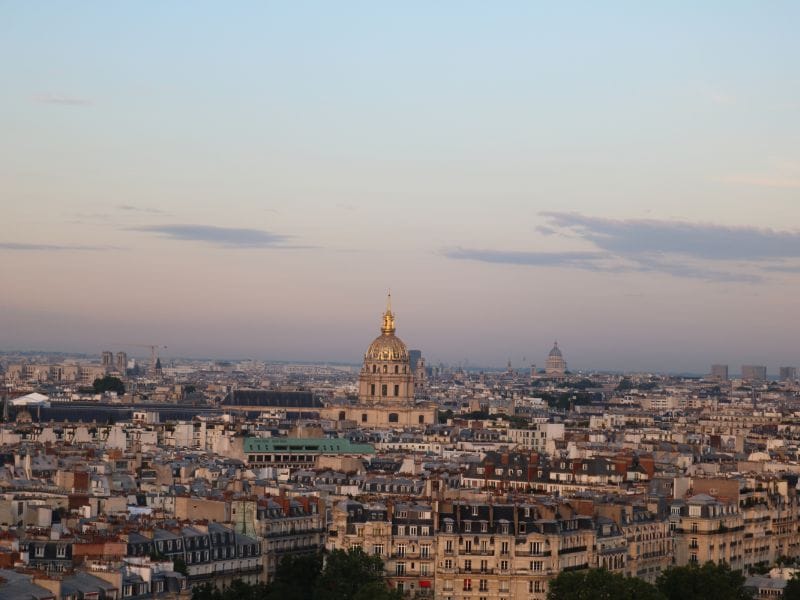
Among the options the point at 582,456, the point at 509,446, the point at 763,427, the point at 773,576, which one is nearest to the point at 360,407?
the point at 763,427

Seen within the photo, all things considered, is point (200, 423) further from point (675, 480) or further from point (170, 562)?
point (170, 562)

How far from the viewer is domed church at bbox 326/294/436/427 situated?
169875mm

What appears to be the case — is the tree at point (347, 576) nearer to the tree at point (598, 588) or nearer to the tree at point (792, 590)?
the tree at point (598, 588)

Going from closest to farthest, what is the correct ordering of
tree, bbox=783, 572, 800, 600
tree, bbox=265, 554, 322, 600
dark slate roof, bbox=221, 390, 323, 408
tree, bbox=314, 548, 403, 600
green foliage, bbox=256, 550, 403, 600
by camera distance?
1. green foliage, bbox=256, 550, 403, 600
2. tree, bbox=314, 548, 403, 600
3. tree, bbox=265, 554, 322, 600
4. tree, bbox=783, 572, 800, 600
5. dark slate roof, bbox=221, 390, 323, 408

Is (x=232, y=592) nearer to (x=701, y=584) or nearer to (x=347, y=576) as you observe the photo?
(x=347, y=576)

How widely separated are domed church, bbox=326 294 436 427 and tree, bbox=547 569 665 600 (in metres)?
106

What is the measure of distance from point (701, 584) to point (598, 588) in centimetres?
467

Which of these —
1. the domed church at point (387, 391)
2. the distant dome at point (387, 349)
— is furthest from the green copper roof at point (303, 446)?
the distant dome at point (387, 349)

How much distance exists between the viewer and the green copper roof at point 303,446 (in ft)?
383

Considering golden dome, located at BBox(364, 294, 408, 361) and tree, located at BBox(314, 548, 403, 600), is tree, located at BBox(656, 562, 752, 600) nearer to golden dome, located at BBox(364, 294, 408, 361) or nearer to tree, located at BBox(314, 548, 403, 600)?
tree, located at BBox(314, 548, 403, 600)

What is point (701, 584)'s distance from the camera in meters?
62.6

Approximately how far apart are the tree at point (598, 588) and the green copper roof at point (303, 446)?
57.1 m

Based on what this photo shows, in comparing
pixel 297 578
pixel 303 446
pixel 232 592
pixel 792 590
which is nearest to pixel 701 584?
pixel 792 590

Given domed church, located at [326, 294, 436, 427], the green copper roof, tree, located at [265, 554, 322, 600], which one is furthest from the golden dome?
tree, located at [265, 554, 322, 600]
